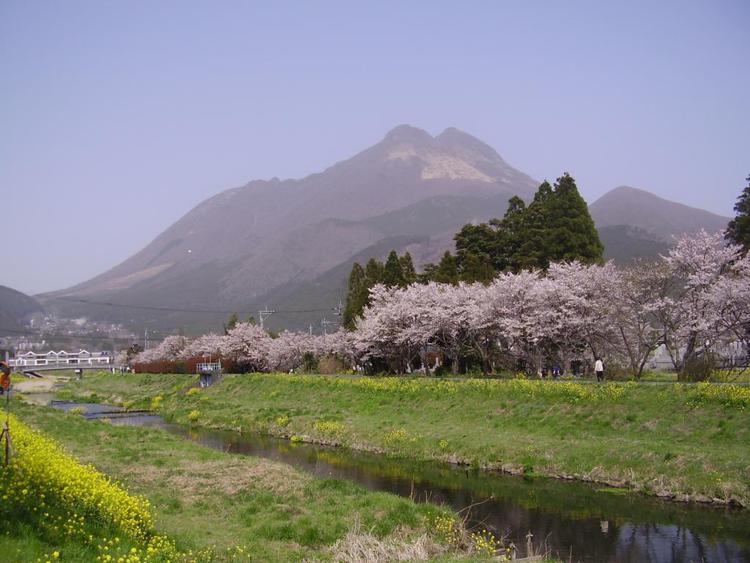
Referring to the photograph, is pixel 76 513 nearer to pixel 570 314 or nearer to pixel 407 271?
pixel 570 314

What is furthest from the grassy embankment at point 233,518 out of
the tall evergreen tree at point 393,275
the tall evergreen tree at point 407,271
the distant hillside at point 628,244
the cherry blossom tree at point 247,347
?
the distant hillside at point 628,244

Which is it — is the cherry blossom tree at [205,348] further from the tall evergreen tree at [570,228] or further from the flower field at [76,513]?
the flower field at [76,513]

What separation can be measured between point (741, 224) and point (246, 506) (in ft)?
157

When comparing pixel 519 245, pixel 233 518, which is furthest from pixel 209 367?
pixel 233 518

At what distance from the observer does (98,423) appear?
39969 millimetres

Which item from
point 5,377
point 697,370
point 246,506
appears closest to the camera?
point 5,377

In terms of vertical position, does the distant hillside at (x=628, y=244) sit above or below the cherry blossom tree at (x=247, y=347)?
above

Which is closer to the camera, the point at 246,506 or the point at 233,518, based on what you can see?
the point at 233,518

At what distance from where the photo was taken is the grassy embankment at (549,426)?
23406 mm

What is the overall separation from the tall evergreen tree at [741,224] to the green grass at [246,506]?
4114cm

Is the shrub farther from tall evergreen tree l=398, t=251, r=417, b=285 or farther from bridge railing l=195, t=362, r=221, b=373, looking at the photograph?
bridge railing l=195, t=362, r=221, b=373

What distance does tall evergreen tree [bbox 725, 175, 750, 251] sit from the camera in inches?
2042

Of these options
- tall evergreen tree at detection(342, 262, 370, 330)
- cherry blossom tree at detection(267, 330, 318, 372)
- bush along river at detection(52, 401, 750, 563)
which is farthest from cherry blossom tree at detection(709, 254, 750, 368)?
cherry blossom tree at detection(267, 330, 318, 372)

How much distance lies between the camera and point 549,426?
3117 centimetres
